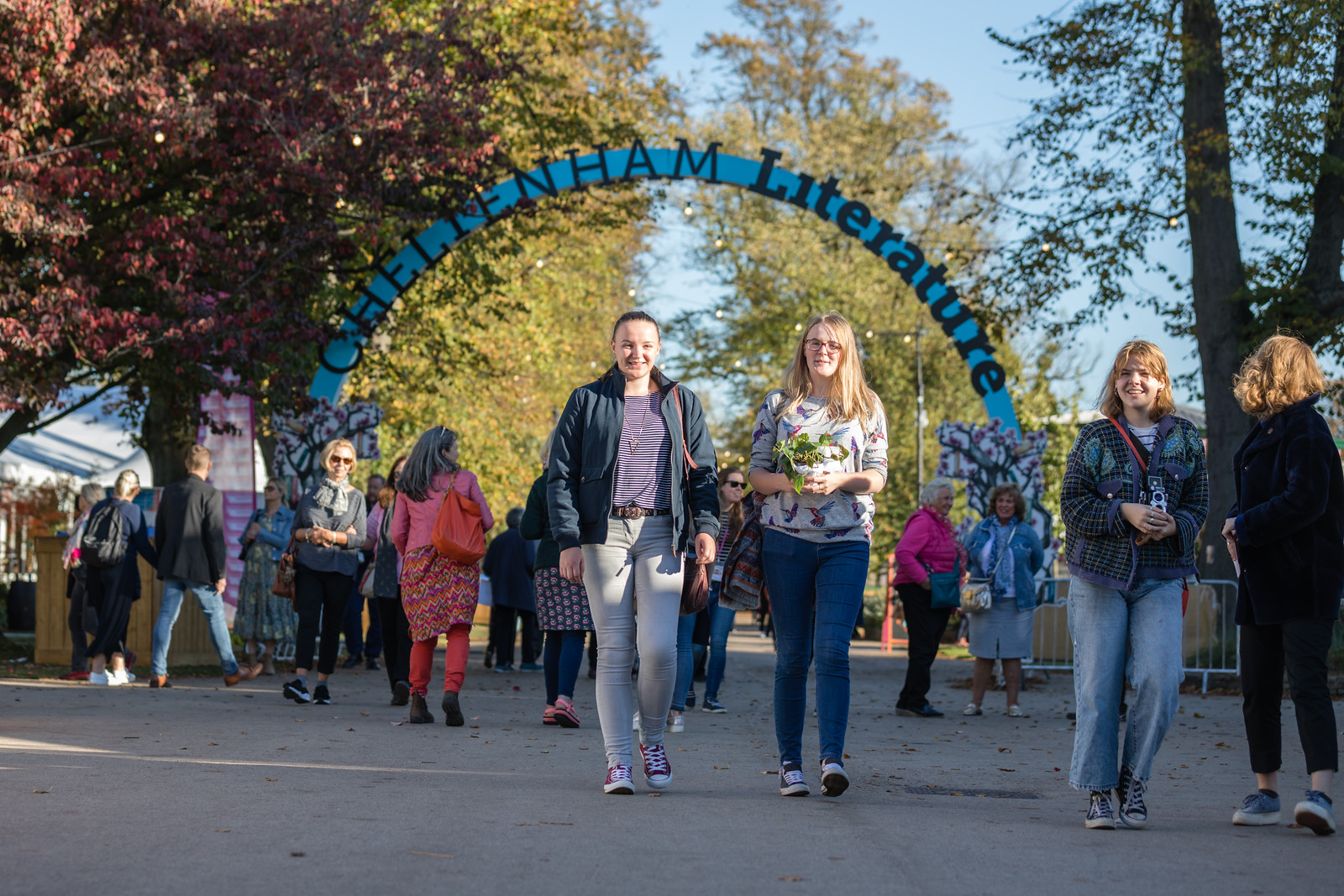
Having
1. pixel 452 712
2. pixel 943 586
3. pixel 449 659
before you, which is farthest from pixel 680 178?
pixel 452 712

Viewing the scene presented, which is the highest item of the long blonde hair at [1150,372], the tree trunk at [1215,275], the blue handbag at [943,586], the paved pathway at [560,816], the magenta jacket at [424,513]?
the tree trunk at [1215,275]

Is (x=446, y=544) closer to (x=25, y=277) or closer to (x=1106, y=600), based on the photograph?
(x=1106, y=600)

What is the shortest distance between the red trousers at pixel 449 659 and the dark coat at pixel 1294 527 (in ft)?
16.1

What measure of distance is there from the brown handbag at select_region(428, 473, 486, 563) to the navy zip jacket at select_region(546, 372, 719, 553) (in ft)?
9.73

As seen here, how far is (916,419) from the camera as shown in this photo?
37125 millimetres

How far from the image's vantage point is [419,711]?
369 inches

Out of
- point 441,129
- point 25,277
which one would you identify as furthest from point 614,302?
point 25,277

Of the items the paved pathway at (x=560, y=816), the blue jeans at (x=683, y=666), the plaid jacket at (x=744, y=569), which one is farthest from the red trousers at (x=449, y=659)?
the plaid jacket at (x=744, y=569)

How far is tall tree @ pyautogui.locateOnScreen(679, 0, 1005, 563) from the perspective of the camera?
121 ft

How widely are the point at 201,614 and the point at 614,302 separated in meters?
25.4

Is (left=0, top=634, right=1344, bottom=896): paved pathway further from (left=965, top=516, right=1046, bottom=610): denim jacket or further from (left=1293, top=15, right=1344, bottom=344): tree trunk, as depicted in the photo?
(left=1293, top=15, right=1344, bottom=344): tree trunk

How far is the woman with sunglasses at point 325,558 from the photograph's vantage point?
10758 millimetres

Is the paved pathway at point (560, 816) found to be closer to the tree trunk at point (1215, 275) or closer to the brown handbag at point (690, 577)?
the brown handbag at point (690, 577)

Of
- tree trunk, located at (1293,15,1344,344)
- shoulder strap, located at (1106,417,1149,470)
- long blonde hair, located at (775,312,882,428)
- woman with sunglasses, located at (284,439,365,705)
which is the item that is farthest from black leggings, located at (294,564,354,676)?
tree trunk, located at (1293,15,1344,344)
